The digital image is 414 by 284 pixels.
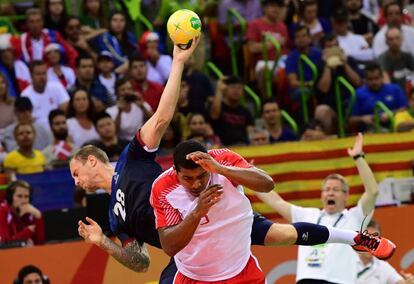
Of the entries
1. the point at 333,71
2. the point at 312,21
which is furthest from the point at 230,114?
the point at 312,21

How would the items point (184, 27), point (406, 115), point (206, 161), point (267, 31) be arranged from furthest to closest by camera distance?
point (267, 31) → point (406, 115) → point (184, 27) → point (206, 161)

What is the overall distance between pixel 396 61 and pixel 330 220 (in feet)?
20.9

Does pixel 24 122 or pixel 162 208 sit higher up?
pixel 162 208

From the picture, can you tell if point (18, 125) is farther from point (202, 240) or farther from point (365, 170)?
point (202, 240)

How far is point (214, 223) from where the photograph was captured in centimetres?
1041

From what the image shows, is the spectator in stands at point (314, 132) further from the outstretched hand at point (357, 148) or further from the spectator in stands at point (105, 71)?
the spectator in stands at point (105, 71)

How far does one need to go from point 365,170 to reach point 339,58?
519cm

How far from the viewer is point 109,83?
18094 millimetres

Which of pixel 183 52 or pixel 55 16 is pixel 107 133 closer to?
pixel 55 16

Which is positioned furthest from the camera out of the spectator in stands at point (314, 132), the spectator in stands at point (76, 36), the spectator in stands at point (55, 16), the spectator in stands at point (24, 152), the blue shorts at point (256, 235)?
the spectator in stands at point (55, 16)

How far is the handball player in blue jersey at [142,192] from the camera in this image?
36.3 feet

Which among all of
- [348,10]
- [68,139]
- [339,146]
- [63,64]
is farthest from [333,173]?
[348,10]

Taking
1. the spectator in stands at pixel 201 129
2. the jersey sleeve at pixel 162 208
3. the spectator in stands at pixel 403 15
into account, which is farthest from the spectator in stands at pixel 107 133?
the spectator in stands at pixel 403 15

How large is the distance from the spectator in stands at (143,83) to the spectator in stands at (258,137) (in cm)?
156
